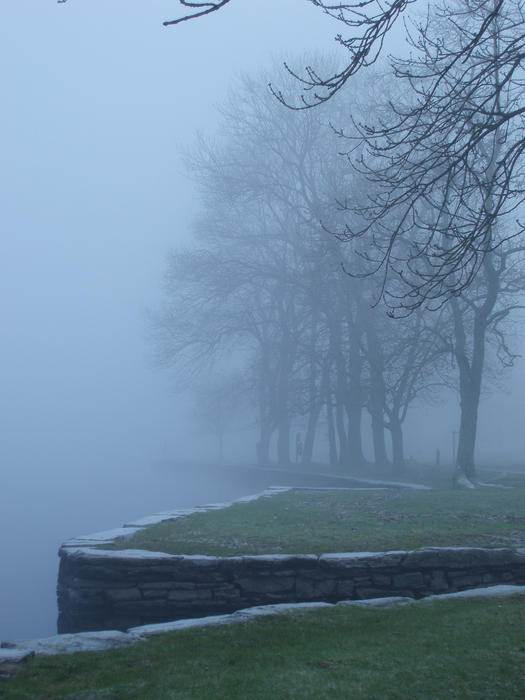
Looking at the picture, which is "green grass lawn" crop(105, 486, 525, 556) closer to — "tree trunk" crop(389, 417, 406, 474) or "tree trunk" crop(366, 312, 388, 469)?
"tree trunk" crop(366, 312, 388, 469)

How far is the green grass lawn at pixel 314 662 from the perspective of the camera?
4168mm

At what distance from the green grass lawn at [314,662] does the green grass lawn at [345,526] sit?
86.5 inches

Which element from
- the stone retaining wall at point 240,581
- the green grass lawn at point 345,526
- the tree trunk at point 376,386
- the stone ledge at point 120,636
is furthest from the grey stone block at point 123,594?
the tree trunk at point 376,386

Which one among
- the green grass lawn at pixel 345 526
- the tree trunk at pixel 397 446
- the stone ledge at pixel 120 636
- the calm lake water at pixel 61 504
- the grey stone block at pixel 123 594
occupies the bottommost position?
the calm lake water at pixel 61 504

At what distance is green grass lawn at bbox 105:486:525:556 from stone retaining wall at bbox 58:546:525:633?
55 cm

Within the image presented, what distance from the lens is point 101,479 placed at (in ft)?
129

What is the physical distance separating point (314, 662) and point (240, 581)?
2516 mm

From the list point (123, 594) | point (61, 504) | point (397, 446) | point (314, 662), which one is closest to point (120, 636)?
point (314, 662)

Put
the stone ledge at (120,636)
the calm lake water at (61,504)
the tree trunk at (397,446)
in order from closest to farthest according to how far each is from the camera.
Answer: the stone ledge at (120,636) → the calm lake water at (61,504) → the tree trunk at (397,446)

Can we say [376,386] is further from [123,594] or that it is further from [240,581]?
[123,594]

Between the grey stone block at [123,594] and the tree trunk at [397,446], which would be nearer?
the grey stone block at [123,594]

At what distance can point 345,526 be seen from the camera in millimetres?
10000

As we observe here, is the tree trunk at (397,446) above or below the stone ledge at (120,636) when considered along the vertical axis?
above

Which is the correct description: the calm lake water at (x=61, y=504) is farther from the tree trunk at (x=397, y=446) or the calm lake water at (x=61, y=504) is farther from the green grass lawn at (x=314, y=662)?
the green grass lawn at (x=314, y=662)
